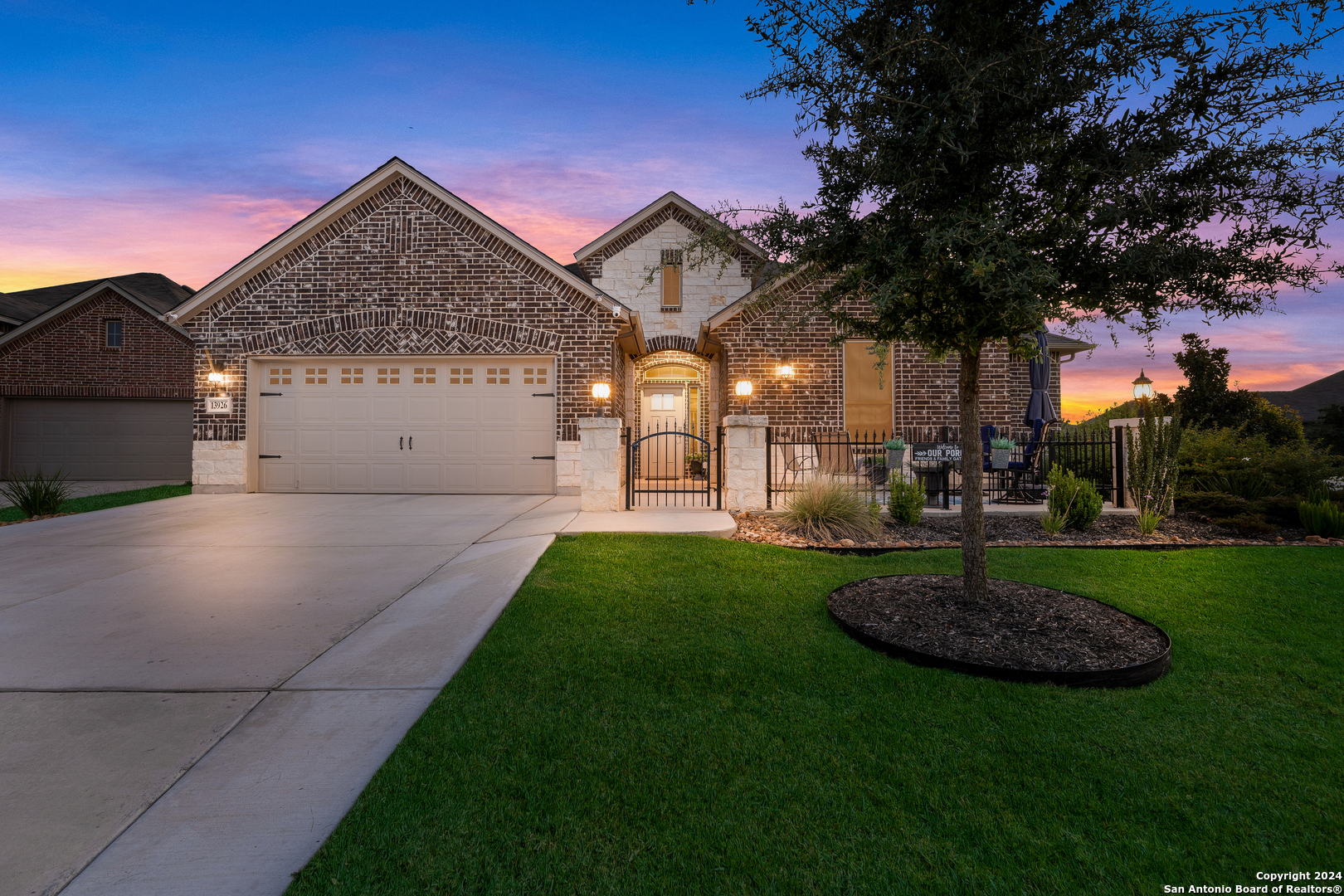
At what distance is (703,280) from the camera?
631 inches

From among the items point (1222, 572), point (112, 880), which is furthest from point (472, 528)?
point (1222, 572)

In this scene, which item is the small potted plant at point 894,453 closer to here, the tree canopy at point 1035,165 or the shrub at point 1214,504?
the shrub at point 1214,504

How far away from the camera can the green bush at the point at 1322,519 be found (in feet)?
24.7

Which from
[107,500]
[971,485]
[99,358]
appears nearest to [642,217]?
[107,500]

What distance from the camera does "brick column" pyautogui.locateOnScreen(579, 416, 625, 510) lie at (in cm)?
880

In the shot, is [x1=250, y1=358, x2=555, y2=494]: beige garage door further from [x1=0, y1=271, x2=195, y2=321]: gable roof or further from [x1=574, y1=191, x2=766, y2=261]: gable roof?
[x1=0, y1=271, x2=195, y2=321]: gable roof

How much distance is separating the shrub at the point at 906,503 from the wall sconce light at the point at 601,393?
19.1 feet

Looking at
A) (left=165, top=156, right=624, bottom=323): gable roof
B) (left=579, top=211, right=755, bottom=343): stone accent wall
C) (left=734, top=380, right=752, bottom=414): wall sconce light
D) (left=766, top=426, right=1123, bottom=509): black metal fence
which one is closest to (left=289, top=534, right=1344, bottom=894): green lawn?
(left=766, top=426, right=1123, bottom=509): black metal fence

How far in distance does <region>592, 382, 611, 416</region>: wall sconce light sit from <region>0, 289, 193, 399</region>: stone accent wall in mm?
13249

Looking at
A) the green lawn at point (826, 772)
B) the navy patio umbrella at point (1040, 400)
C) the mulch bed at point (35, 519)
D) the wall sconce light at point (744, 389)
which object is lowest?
the green lawn at point (826, 772)

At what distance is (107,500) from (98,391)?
7.80 meters

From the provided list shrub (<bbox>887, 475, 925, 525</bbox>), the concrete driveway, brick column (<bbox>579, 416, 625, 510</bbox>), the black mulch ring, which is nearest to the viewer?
the concrete driveway

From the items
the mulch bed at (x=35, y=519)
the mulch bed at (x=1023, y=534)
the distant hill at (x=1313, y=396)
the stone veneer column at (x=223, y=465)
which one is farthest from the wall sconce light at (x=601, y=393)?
the distant hill at (x=1313, y=396)

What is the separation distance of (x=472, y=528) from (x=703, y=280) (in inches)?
410
